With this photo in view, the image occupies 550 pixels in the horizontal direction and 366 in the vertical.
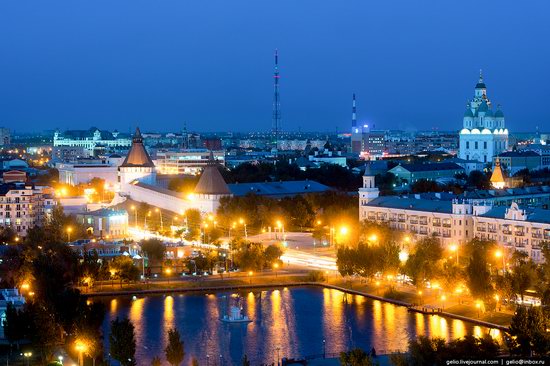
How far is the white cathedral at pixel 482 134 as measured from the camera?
40562 millimetres

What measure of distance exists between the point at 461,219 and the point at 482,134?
21860 mm

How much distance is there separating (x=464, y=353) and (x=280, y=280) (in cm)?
767

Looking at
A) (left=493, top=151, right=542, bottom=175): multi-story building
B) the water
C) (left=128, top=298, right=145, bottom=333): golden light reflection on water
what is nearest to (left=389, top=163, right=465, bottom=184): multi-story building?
(left=493, top=151, right=542, bottom=175): multi-story building

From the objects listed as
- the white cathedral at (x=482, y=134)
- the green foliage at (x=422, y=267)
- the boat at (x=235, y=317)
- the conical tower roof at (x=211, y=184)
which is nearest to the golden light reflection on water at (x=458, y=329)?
the green foliage at (x=422, y=267)

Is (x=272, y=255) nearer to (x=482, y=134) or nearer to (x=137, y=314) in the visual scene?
(x=137, y=314)

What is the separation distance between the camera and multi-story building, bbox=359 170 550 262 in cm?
1794

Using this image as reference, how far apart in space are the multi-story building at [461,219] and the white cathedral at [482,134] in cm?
1884

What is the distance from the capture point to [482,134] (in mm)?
40656

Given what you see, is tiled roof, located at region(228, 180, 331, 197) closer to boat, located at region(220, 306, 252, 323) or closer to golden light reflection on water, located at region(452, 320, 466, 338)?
boat, located at region(220, 306, 252, 323)

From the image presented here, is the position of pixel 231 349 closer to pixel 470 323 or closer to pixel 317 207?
pixel 470 323

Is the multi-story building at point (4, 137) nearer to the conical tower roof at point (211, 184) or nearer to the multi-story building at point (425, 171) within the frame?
the multi-story building at point (425, 171)

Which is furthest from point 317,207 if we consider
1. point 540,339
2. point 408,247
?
point 540,339

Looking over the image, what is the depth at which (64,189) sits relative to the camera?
97.3 feet

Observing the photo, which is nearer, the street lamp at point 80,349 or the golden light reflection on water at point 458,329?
the street lamp at point 80,349
